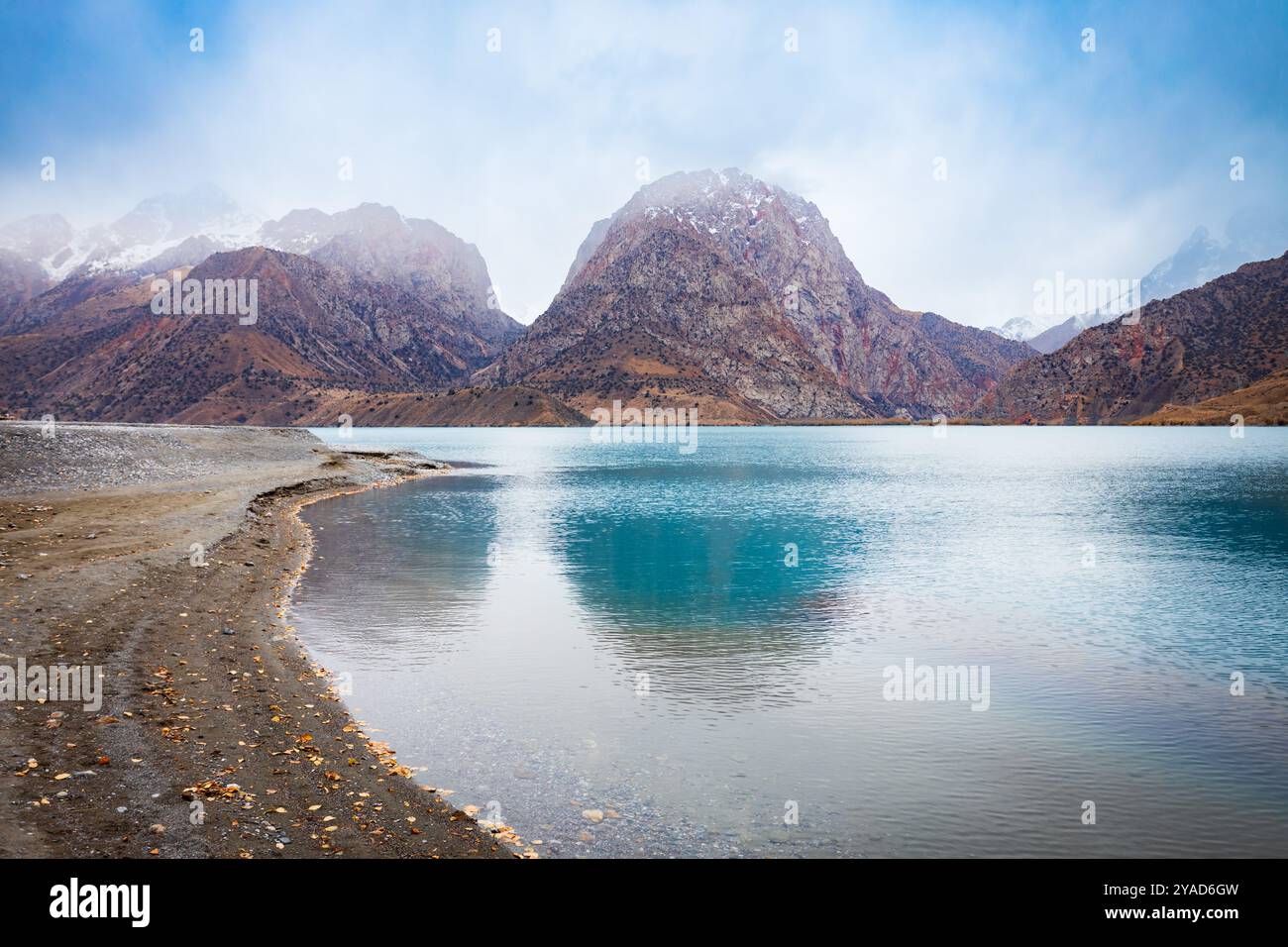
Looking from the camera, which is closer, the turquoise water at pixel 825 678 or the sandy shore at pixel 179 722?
the sandy shore at pixel 179 722

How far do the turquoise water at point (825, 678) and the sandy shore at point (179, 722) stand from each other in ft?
4.91

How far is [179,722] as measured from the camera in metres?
15.3

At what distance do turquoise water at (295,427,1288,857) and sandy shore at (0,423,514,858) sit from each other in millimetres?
1495

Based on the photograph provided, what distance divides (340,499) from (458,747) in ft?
187

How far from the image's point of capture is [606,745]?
16906 mm

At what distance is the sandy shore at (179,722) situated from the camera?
11102 millimetres

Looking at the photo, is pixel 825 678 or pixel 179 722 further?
pixel 825 678

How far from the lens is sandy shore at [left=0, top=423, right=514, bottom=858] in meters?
11.1

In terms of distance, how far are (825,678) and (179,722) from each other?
15.0m

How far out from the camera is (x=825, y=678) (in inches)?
873

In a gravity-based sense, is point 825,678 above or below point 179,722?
below

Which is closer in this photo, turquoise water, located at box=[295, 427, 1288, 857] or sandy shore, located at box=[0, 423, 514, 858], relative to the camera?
sandy shore, located at box=[0, 423, 514, 858]
